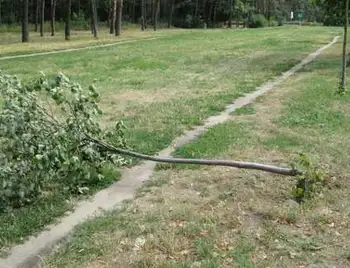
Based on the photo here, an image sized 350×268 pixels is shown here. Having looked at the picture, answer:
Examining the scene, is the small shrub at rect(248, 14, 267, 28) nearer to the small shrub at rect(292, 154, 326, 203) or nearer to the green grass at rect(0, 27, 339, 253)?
the green grass at rect(0, 27, 339, 253)

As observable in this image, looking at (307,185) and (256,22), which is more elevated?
(256,22)

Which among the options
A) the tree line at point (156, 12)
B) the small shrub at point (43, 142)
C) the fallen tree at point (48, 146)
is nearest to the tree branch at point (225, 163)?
the fallen tree at point (48, 146)

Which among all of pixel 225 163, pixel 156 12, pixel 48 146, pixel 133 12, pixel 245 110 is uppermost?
pixel 133 12

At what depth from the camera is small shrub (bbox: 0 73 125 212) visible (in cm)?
556

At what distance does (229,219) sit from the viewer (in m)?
5.28

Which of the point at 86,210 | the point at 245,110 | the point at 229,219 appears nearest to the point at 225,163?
the point at 229,219

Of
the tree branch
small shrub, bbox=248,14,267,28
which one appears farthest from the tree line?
the tree branch

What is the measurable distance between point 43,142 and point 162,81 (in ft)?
32.7

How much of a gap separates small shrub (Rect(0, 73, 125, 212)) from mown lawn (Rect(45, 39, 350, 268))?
0.73 meters

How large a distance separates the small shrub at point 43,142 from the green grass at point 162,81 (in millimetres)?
350

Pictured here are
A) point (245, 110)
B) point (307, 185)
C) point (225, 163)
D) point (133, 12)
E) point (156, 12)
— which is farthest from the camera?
point (133, 12)

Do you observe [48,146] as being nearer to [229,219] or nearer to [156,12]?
[229,219]

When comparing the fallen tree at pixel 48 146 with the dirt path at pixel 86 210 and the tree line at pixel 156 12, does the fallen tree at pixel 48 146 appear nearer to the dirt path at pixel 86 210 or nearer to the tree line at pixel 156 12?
the dirt path at pixel 86 210

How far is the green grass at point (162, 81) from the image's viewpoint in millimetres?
8570
